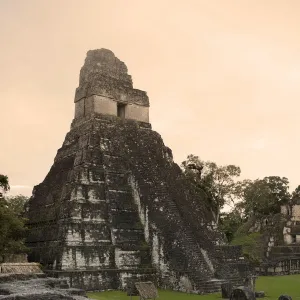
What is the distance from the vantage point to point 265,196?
4581cm

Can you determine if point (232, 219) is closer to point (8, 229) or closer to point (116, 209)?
point (116, 209)

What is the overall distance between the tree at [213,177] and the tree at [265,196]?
6694mm

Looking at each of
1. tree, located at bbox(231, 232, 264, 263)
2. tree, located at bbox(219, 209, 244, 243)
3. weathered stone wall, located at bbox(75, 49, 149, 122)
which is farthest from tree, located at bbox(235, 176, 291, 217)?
weathered stone wall, located at bbox(75, 49, 149, 122)

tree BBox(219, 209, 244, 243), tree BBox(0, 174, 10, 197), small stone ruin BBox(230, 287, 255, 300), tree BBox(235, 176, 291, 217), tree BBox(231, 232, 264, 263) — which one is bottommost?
small stone ruin BBox(230, 287, 255, 300)

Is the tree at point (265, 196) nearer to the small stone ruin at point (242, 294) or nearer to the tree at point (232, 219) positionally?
the tree at point (232, 219)

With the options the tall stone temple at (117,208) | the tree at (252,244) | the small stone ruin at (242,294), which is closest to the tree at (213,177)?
the tree at (252,244)

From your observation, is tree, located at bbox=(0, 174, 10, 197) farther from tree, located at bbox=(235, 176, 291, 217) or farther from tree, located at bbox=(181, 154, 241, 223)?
tree, located at bbox=(235, 176, 291, 217)

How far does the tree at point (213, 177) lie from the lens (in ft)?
113

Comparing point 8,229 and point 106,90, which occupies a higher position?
point 106,90

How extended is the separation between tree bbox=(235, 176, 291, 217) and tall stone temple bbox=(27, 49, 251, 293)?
21.6m

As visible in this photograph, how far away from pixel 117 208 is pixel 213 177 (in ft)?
55.0

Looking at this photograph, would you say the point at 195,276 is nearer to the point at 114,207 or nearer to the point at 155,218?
the point at 155,218

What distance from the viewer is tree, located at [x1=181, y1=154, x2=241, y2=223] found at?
34.4 meters

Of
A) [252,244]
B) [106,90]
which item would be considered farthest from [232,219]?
[106,90]
